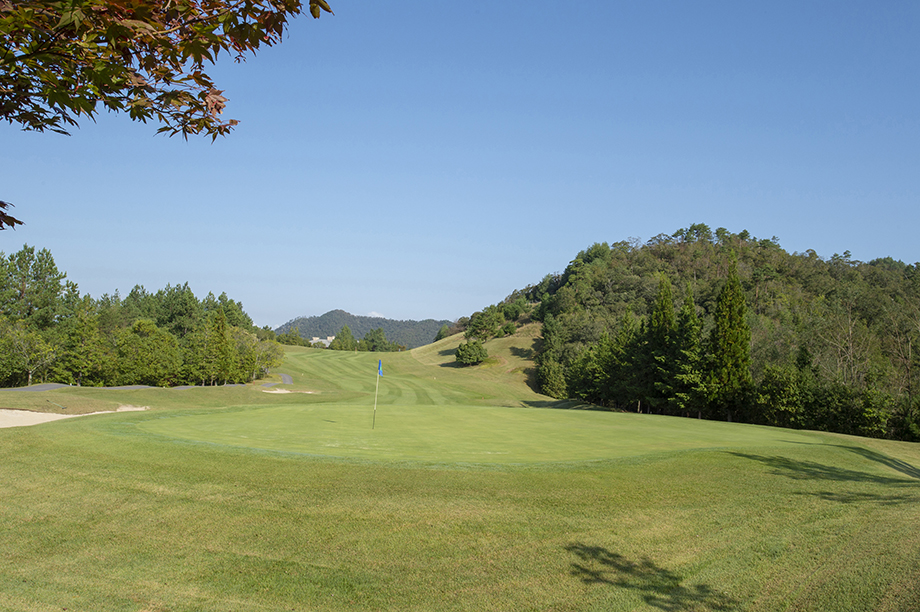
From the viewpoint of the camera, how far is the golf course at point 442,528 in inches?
195

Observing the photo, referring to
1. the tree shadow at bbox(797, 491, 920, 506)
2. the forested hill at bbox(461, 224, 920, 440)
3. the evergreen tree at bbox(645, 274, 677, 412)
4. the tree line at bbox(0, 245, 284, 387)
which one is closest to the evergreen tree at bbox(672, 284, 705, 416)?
the forested hill at bbox(461, 224, 920, 440)

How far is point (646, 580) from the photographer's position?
534cm

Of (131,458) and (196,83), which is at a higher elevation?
(196,83)

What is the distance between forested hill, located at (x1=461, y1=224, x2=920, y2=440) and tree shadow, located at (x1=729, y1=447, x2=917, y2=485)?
18089 mm

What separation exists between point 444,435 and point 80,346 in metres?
44.7

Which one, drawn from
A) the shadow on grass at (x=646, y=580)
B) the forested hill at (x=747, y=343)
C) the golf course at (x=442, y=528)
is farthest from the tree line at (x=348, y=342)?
the shadow on grass at (x=646, y=580)

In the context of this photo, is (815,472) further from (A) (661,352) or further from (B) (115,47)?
(A) (661,352)

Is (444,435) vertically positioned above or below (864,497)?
below

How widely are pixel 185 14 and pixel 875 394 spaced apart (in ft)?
103

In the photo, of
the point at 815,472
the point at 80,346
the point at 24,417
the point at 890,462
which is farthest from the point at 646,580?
the point at 80,346

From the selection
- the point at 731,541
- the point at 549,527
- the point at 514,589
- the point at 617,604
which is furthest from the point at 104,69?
the point at 731,541

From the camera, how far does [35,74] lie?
3559mm

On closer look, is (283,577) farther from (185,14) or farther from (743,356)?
(743,356)

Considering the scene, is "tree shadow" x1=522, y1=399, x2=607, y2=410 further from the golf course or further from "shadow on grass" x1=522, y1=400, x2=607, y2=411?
the golf course
